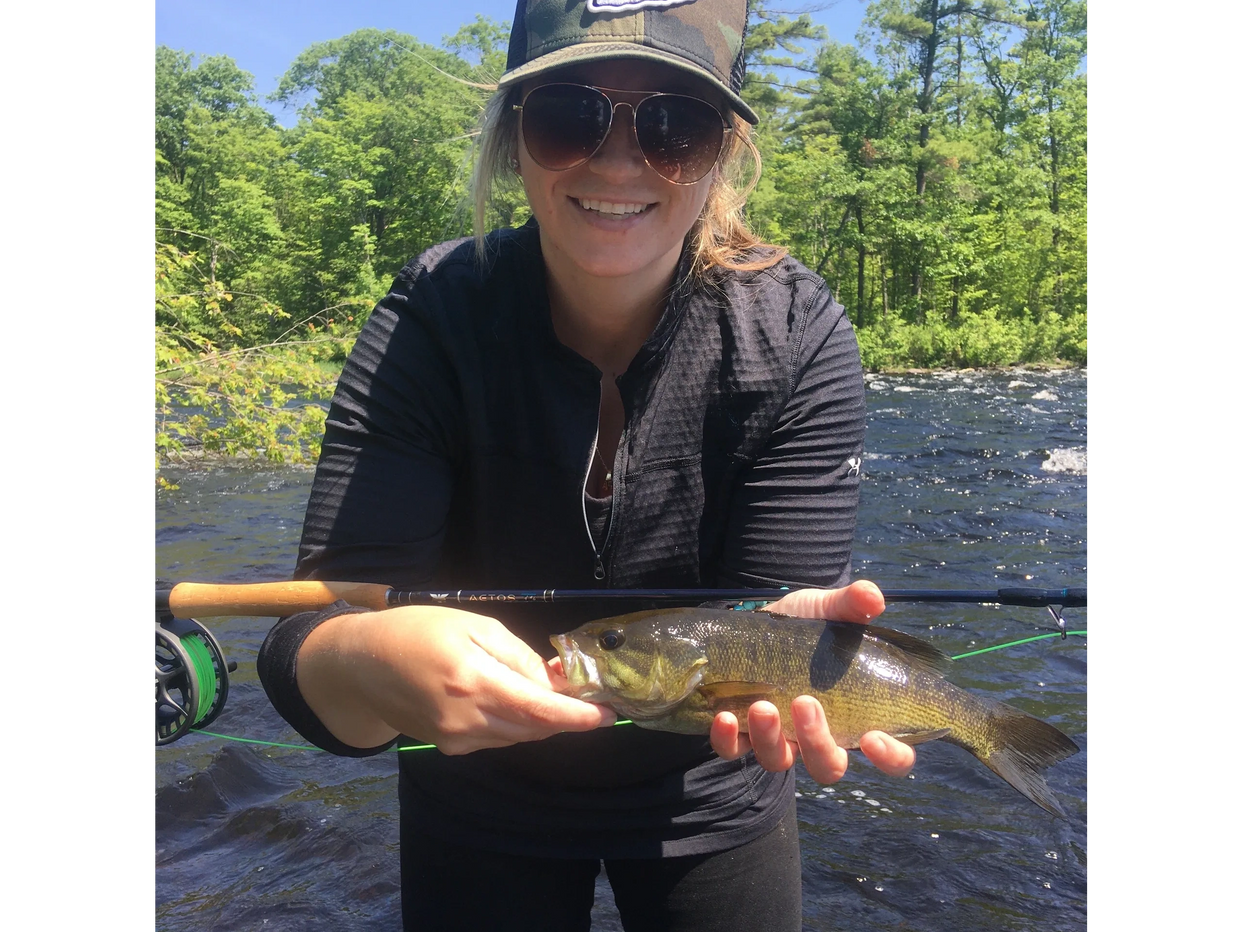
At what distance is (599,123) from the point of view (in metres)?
2.12

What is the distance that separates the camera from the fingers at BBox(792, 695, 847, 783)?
199 centimetres

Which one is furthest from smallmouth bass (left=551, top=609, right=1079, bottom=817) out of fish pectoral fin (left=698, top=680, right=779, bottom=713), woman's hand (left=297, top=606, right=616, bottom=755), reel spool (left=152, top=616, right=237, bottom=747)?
reel spool (left=152, top=616, right=237, bottom=747)

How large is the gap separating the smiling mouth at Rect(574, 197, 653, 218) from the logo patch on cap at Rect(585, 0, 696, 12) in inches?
14.6

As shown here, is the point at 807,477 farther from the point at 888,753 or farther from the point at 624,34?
the point at 624,34

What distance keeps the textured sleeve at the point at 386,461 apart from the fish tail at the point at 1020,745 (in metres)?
1.36

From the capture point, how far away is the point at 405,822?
2.32 m

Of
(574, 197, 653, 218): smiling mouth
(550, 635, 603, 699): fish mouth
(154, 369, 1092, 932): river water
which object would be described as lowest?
(154, 369, 1092, 932): river water

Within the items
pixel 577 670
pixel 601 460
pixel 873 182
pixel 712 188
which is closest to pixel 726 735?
pixel 577 670

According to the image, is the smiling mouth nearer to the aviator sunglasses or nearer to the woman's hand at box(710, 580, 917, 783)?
the aviator sunglasses

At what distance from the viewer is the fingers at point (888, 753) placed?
2.01 metres

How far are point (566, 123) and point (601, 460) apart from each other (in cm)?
75

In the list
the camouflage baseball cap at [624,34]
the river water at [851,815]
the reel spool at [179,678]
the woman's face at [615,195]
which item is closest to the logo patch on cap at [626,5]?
the camouflage baseball cap at [624,34]
